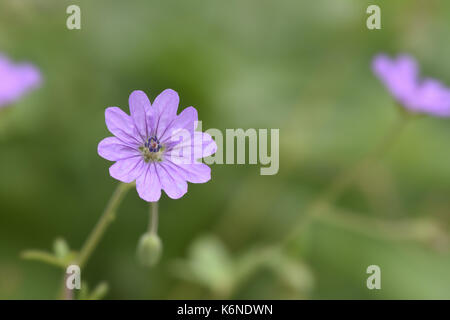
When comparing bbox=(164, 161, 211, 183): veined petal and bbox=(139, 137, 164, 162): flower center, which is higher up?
bbox=(139, 137, 164, 162): flower center

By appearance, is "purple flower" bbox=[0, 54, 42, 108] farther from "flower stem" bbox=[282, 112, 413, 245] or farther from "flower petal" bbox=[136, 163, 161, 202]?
"flower stem" bbox=[282, 112, 413, 245]

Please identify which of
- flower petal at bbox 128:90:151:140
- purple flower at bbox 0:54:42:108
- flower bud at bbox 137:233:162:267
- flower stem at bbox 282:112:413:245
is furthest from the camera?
flower stem at bbox 282:112:413:245

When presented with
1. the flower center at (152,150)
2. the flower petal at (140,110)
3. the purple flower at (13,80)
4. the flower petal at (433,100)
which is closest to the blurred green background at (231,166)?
the purple flower at (13,80)

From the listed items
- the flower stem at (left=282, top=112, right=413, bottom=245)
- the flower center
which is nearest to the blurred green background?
the flower stem at (left=282, top=112, right=413, bottom=245)

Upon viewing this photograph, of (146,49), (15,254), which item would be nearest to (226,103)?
(146,49)

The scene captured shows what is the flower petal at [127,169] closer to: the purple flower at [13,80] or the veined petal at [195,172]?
the veined petal at [195,172]

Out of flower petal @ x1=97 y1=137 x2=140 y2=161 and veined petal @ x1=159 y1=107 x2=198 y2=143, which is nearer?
flower petal @ x1=97 y1=137 x2=140 y2=161
